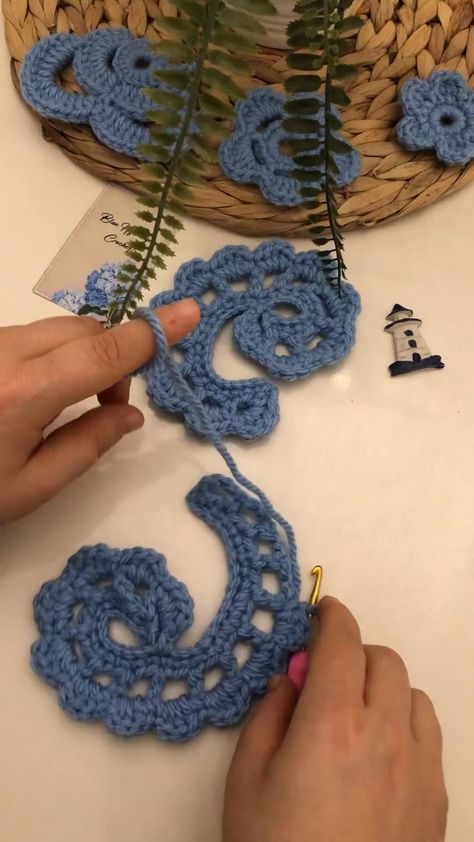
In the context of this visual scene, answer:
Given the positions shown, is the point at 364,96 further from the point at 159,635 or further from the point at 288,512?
the point at 159,635

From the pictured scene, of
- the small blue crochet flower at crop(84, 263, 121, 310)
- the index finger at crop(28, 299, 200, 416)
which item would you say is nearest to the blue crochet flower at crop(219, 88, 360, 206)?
the small blue crochet flower at crop(84, 263, 121, 310)

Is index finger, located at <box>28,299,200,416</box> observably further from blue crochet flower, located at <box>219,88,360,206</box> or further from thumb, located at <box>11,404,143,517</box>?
blue crochet flower, located at <box>219,88,360,206</box>

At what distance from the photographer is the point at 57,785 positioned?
0.54m

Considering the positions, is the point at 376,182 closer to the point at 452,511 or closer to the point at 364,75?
the point at 364,75

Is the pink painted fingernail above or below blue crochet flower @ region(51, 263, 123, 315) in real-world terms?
below

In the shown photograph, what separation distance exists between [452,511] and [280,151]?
1.32 feet

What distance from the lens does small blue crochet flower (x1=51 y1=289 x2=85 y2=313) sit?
2.27 ft

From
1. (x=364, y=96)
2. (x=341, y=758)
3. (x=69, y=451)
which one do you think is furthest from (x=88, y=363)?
(x=364, y=96)

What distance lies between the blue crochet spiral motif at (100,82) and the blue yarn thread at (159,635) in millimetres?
312

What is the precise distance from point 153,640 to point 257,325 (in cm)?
31

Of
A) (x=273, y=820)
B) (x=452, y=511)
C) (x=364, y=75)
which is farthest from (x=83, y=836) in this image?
(x=364, y=75)

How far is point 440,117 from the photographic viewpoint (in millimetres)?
727

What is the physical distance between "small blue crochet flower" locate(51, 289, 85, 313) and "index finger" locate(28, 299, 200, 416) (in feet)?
0.64

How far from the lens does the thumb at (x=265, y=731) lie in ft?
1.65
